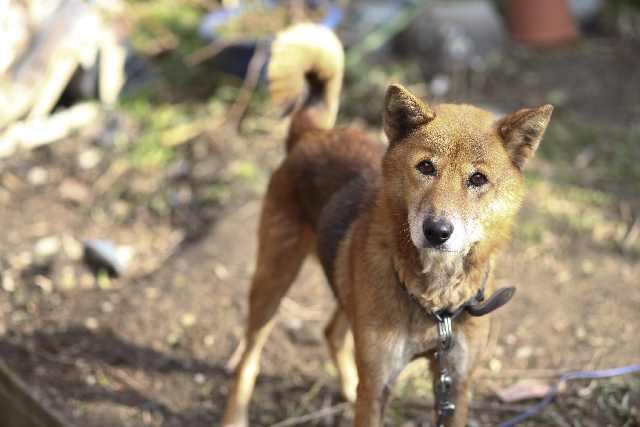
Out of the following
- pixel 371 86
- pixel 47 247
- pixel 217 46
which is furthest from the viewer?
pixel 371 86

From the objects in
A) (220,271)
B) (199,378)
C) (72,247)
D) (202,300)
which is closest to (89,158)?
(72,247)

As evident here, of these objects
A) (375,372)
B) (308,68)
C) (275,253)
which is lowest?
(275,253)

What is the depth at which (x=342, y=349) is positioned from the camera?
12.3ft

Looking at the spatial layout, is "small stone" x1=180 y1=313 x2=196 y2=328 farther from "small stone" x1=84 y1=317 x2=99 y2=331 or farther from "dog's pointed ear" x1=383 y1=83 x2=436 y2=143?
"dog's pointed ear" x1=383 y1=83 x2=436 y2=143

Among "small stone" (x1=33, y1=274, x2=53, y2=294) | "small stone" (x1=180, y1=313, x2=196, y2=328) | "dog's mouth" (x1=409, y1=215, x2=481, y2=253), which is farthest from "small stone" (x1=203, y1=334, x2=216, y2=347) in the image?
"dog's mouth" (x1=409, y1=215, x2=481, y2=253)

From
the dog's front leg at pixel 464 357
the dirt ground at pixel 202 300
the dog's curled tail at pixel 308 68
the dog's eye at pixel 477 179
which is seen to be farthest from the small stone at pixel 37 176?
the dog's eye at pixel 477 179

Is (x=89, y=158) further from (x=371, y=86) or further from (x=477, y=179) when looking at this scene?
(x=477, y=179)

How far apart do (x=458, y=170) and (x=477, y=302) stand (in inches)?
23.4

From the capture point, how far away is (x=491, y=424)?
355 centimetres

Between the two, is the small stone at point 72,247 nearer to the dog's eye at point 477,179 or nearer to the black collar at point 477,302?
the black collar at point 477,302

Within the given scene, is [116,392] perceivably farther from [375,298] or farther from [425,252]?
[425,252]

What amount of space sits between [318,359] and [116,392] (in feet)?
4.08

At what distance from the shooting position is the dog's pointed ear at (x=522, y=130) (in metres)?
2.45

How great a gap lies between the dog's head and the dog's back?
1.82 ft
